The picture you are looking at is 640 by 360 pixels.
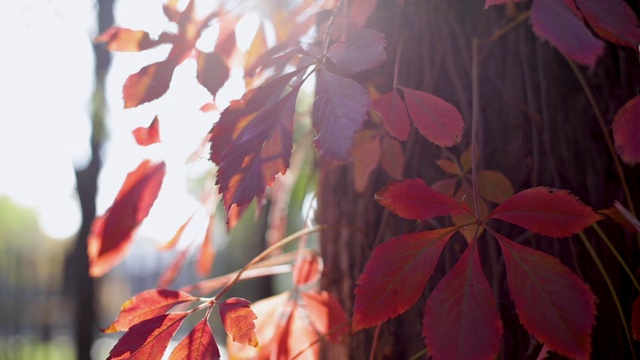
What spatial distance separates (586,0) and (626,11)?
0.03 meters

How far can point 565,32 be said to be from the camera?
0.38m

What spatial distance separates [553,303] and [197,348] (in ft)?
0.95

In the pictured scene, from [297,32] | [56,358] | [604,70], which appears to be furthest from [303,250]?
[56,358]

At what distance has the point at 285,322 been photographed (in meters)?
0.77

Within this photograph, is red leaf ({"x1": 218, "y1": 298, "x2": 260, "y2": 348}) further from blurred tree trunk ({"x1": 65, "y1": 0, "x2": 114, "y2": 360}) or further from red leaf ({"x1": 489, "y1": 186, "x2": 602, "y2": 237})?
blurred tree trunk ({"x1": 65, "y1": 0, "x2": 114, "y2": 360})

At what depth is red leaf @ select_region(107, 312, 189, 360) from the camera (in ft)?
1.65

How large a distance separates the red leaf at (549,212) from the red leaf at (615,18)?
119 mm

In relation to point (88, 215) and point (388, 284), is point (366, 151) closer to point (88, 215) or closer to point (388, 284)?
point (388, 284)

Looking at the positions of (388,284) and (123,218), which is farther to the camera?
(123,218)

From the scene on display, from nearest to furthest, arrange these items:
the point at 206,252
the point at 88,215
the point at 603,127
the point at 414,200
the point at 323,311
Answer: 1. the point at 414,200
2. the point at 603,127
3. the point at 323,311
4. the point at 206,252
5. the point at 88,215

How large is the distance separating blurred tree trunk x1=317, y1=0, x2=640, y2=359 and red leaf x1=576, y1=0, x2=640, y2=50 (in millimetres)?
245

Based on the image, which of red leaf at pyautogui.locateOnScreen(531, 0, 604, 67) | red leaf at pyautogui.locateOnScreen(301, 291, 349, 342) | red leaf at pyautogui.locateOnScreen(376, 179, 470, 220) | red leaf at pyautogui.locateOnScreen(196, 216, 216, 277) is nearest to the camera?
red leaf at pyautogui.locateOnScreen(531, 0, 604, 67)

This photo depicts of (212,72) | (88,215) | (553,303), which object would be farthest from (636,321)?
(88,215)

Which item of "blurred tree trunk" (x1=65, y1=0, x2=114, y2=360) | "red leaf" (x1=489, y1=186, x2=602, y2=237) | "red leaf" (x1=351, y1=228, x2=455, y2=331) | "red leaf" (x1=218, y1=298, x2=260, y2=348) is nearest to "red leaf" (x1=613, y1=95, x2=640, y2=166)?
"red leaf" (x1=489, y1=186, x2=602, y2=237)
